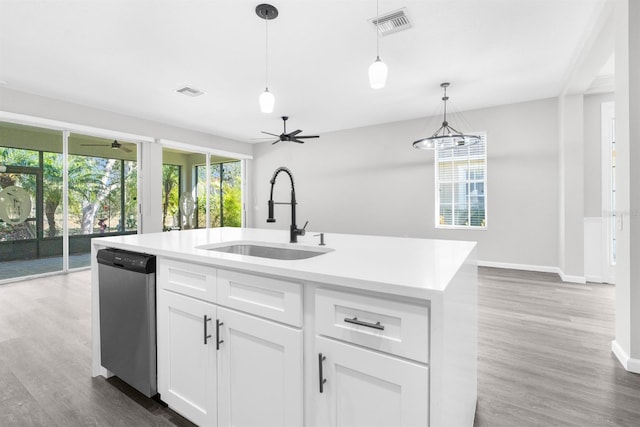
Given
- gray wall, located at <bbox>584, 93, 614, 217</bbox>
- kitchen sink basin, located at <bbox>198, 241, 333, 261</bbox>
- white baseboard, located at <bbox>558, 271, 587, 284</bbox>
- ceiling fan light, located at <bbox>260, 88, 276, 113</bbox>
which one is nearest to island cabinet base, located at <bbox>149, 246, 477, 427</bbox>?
kitchen sink basin, located at <bbox>198, 241, 333, 261</bbox>

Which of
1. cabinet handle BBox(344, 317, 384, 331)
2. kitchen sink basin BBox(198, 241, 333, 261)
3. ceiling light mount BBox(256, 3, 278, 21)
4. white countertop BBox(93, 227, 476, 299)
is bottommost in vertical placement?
cabinet handle BBox(344, 317, 384, 331)

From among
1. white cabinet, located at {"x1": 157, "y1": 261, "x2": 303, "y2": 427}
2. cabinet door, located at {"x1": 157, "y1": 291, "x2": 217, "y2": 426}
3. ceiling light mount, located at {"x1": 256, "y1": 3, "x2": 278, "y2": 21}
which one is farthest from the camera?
ceiling light mount, located at {"x1": 256, "y1": 3, "x2": 278, "y2": 21}

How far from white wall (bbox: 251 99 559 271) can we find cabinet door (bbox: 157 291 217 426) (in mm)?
5077

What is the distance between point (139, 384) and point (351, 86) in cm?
401

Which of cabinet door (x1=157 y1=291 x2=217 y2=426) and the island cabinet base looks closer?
the island cabinet base

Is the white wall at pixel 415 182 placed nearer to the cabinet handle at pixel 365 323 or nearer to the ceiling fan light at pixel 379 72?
the ceiling fan light at pixel 379 72

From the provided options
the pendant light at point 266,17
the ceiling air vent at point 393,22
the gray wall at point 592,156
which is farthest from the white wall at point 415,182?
the pendant light at point 266,17

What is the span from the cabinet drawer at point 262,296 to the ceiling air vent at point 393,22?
255 cm

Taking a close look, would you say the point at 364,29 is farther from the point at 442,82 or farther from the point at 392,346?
the point at 392,346

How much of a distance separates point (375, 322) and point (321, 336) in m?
0.22

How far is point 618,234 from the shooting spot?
2271 mm

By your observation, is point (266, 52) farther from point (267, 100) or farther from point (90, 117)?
point (90, 117)

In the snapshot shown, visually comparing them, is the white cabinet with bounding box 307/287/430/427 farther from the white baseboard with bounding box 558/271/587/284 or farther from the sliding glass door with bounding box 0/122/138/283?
the sliding glass door with bounding box 0/122/138/283

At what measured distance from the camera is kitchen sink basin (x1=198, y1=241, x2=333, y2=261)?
6.07ft
